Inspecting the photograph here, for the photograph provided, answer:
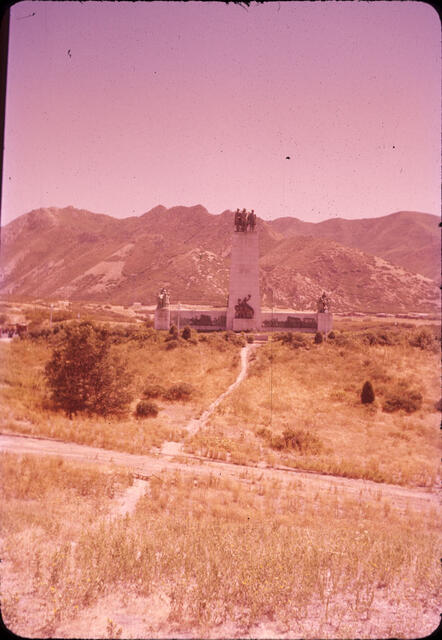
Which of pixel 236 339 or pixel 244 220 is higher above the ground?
pixel 244 220

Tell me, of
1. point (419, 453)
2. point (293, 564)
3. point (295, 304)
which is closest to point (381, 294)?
point (295, 304)

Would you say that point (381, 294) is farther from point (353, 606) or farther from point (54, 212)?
point (54, 212)

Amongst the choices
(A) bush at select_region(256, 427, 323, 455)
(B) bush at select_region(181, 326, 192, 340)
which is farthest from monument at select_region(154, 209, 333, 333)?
(A) bush at select_region(256, 427, 323, 455)

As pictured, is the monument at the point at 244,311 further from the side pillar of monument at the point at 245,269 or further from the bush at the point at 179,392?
the bush at the point at 179,392

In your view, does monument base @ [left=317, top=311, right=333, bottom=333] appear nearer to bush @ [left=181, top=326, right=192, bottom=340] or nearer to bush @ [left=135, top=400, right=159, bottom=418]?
bush @ [left=181, top=326, right=192, bottom=340]

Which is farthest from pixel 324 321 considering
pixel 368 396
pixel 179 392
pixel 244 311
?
pixel 179 392

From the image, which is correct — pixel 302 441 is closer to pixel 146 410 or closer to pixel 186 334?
pixel 146 410

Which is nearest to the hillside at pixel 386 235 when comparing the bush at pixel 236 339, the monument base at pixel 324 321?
the monument base at pixel 324 321
